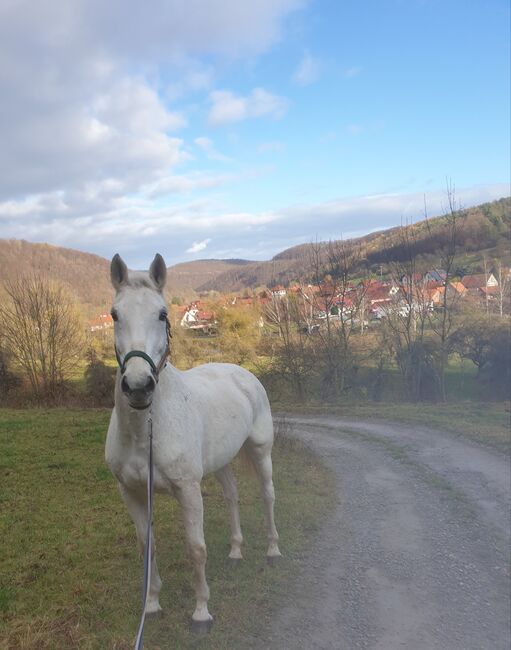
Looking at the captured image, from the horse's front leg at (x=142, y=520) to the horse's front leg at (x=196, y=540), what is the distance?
1.09 ft

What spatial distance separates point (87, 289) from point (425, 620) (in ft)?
99.3

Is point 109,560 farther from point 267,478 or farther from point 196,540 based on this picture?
point 196,540

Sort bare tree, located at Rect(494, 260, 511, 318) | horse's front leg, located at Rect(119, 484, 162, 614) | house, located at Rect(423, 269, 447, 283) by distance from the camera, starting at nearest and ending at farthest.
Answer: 1. horse's front leg, located at Rect(119, 484, 162, 614)
2. house, located at Rect(423, 269, 447, 283)
3. bare tree, located at Rect(494, 260, 511, 318)

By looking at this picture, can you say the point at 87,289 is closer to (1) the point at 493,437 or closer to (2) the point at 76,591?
(1) the point at 493,437

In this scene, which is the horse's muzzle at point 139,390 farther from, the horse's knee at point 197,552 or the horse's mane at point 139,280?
the horse's knee at point 197,552

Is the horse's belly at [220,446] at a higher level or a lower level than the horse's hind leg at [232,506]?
higher

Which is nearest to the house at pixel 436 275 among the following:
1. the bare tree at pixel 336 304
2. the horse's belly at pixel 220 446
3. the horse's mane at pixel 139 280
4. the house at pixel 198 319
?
the bare tree at pixel 336 304

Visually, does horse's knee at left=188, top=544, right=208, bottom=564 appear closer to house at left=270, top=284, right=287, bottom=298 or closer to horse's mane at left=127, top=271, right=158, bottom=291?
horse's mane at left=127, top=271, right=158, bottom=291

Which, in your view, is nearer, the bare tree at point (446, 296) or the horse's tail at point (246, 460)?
the horse's tail at point (246, 460)

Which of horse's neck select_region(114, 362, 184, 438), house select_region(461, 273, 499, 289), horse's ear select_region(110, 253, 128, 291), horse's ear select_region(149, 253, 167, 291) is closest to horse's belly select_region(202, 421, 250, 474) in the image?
horse's neck select_region(114, 362, 184, 438)

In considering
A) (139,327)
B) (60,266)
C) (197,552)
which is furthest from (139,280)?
(60,266)

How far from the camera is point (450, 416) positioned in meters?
16.5

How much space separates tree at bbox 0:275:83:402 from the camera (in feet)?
81.6

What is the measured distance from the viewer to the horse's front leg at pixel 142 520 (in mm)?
3781
